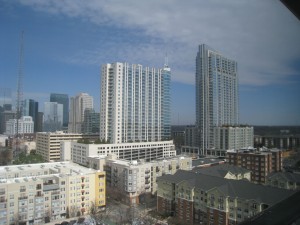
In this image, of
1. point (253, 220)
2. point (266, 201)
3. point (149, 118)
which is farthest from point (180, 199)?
point (149, 118)

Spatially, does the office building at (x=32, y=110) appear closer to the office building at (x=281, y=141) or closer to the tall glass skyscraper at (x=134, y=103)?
the tall glass skyscraper at (x=134, y=103)

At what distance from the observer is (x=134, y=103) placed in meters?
8.95

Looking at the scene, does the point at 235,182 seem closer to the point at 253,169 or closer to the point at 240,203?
the point at 240,203

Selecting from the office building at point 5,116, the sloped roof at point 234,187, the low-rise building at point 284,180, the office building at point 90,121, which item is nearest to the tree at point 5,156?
the office building at point 5,116

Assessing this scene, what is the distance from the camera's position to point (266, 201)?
2988 mm

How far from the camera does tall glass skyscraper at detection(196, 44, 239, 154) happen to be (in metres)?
10.4

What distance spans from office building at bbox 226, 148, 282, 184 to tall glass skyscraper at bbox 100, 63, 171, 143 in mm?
3334

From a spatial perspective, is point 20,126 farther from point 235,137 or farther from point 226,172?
point 226,172

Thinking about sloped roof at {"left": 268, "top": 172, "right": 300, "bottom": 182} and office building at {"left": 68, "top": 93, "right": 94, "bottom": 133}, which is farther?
office building at {"left": 68, "top": 93, "right": 94, "bottom": 133}

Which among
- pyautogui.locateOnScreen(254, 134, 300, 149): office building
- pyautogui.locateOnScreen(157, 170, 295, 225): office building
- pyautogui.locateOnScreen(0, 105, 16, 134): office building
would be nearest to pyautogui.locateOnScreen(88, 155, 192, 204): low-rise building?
pyautogui.locateOnScreen(157, 170, 295, 225): office building

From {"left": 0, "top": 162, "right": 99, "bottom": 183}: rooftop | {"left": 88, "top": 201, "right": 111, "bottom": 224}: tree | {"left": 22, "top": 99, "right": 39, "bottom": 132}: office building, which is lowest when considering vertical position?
{"left": 88, "top": 201, "right": 111, "bottom": 224}: tree

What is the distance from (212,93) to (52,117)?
25.7 feet

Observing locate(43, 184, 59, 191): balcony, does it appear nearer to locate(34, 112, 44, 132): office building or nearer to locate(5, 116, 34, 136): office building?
locate(5, 116, 34, 136): office building

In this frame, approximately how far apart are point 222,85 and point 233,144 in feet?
7.58
